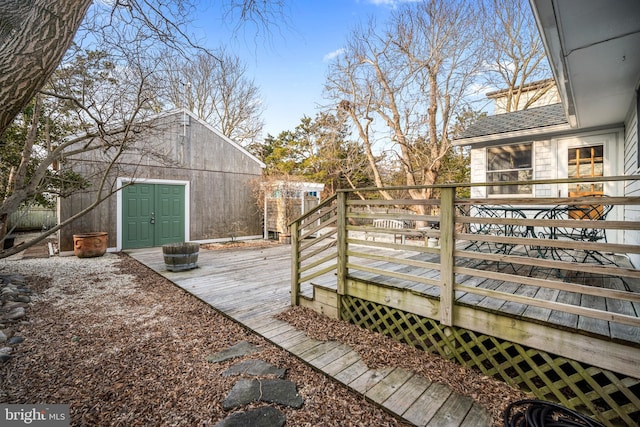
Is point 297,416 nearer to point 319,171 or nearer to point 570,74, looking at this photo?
point 570,74

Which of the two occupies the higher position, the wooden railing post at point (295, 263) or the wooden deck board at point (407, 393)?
the wooden railing post at point (295, 263)

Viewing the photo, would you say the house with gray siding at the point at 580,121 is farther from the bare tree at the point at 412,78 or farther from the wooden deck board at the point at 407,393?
the bare tree at the point at 412,78

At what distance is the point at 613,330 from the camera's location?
187cm

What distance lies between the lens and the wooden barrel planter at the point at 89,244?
7.27 meters

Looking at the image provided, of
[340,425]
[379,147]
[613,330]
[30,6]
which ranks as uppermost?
[379,147]

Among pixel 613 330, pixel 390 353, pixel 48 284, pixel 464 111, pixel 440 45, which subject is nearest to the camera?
pixel 613 330

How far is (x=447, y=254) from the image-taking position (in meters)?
2.47

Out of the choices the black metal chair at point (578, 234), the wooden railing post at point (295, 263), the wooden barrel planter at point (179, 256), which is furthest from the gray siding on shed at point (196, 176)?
the black metal chair at point (578, 234)

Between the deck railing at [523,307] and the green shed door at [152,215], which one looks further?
the green shed door at [152,215]

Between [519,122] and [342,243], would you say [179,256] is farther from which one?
[519,122]

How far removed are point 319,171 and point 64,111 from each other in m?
12.5

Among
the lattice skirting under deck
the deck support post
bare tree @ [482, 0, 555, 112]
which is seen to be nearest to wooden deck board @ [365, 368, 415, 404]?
the lattice skirting under deck

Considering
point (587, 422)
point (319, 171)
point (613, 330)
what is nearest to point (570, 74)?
point (613, 330)

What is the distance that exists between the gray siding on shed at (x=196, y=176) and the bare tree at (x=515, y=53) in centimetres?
1053
